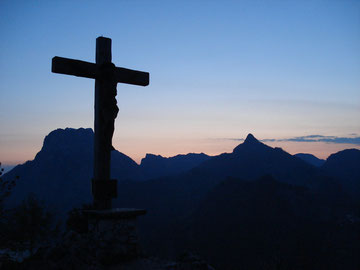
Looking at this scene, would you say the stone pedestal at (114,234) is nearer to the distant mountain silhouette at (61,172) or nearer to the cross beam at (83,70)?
the cross beam at (83,70)

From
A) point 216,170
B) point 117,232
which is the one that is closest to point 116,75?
point 117,232

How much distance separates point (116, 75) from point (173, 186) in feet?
452

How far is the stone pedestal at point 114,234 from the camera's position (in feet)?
17.1

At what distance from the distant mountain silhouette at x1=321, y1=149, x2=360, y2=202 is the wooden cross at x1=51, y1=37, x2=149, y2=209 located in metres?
164

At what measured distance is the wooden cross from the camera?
19.5ft

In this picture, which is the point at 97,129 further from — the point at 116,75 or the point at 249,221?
the point at 249,221

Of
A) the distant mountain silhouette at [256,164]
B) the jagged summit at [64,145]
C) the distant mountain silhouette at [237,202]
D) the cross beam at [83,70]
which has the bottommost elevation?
the distant mountain silhouette at [237,202]

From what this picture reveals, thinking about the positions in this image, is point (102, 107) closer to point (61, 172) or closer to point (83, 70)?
point (83, 70)

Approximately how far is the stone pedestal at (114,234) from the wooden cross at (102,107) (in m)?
0.53

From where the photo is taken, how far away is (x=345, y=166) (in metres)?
178

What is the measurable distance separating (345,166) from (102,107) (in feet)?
643

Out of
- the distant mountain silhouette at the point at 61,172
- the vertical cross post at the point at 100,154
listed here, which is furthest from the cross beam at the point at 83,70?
the distant mountain silhouette at the point at 61,172

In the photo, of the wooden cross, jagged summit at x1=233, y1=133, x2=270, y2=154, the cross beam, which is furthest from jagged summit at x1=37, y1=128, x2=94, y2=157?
the wooden cross

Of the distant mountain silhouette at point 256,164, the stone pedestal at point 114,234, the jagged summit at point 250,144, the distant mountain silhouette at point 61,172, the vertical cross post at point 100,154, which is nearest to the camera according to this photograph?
the stone pedestal at point 114,234
